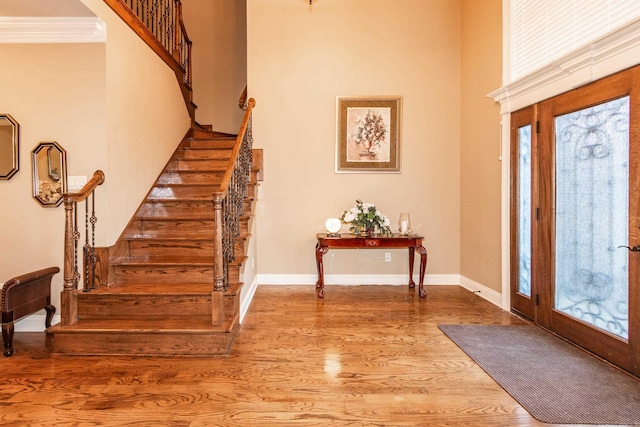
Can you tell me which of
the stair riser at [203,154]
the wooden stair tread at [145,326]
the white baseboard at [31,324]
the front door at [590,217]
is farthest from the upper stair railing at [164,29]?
the front door at [590,217]

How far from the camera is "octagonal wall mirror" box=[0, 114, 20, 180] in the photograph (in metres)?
3.40

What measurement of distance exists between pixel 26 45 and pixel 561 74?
4.47m

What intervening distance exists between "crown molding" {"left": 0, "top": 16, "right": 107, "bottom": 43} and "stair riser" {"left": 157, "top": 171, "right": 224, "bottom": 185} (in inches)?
69.6

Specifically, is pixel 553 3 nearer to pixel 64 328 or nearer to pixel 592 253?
pixel 592 253

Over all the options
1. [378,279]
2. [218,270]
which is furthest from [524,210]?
[218,270]

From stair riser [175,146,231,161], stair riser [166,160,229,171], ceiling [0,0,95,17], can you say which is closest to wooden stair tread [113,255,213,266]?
stair riser [166,160,229,171]

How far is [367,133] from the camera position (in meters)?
5.18

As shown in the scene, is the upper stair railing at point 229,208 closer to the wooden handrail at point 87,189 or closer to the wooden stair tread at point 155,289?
the wooden stair tread at point 155,289

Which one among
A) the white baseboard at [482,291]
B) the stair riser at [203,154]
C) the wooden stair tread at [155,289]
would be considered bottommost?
the white baseboard at [482,291]

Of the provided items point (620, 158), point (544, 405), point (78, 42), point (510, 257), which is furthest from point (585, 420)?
point (78, 42)

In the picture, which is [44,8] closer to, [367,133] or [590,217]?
[367,133]

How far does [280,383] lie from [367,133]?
11.7 feet

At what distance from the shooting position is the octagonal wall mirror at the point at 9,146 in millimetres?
3402

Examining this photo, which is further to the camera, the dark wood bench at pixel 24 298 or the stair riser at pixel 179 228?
the stair riser at pixel 179 228
